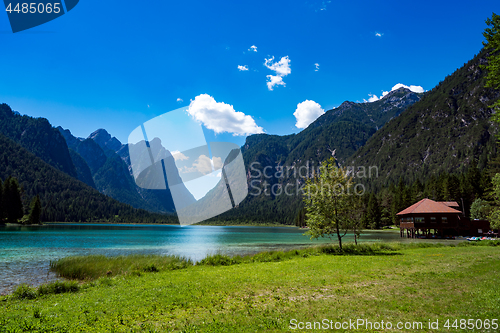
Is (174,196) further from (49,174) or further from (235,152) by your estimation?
(49,174)

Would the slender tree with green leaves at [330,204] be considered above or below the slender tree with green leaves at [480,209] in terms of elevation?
above

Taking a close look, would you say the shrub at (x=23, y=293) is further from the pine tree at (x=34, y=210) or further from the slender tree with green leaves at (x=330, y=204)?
the pine tree at (x=34, y=210)

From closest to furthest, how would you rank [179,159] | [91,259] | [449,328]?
[449,328]
[179,159]
[91,259]

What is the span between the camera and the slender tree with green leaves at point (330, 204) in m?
26.9

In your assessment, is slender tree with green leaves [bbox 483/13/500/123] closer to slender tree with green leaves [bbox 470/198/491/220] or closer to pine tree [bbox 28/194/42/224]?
slender tree with green leaves [bbox 470/198/491/220]

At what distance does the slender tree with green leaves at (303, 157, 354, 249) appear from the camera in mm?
26922

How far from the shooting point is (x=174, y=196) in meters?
16.5

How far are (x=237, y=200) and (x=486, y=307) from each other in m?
13.6

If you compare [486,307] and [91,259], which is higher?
[486,307]

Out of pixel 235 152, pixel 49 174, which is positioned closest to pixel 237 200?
Answer: pixel 235 152

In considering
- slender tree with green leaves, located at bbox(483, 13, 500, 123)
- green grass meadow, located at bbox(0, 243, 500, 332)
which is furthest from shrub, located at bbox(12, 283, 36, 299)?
slender tree with green leaves, located at bbox(483, 13, 500, 123)

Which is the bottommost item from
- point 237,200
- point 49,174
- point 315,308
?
point 315,308

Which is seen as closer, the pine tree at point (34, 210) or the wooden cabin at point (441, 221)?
the wooden cabin at point (441, 221)

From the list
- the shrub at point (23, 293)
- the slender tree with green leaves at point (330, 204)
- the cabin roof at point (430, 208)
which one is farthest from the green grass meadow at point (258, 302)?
the cabin roof at point (430, 208)
